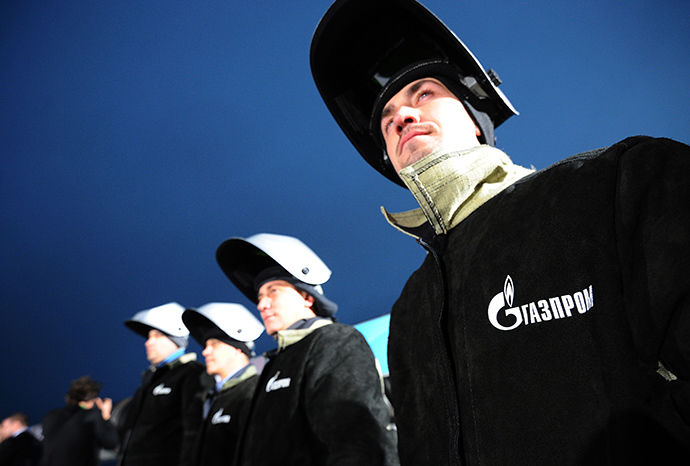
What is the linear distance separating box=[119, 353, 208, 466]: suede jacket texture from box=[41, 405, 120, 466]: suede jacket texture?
928mm

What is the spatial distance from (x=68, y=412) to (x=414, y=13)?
249 inches

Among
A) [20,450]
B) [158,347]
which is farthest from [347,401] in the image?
[20,450]

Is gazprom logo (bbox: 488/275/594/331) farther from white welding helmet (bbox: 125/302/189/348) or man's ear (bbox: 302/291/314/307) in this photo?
white welding helmet (bbox: 125/302/189/348)

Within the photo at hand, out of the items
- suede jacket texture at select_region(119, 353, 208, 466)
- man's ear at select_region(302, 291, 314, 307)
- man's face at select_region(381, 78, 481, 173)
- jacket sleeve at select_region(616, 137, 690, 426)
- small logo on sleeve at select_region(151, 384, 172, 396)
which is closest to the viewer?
jacket sleeve at select_region(616, 137, 690, 426)

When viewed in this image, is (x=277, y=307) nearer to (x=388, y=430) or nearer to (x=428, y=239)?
(x=388, y=430)

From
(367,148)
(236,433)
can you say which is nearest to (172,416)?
(236,433)

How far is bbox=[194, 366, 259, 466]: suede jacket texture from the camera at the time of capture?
352 cm

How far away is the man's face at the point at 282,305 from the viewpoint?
310 cm

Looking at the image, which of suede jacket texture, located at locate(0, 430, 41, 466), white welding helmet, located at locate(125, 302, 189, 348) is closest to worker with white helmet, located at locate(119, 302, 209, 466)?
white welding helmet, located at locate(125, 302, 189, 348)

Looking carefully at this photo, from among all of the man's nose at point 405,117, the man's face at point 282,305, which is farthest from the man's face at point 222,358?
the man's nose at point 405,117

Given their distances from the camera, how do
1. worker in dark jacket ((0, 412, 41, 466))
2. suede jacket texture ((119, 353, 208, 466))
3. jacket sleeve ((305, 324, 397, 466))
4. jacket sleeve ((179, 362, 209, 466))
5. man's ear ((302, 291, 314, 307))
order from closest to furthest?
jacket sleeve ((305, 324, 397, 466)) < man's ear ((302, 291, 314, 307)) < jacket sleeve ((179, 362, 209, 466)) < suede jacket texture ((119, 353, 208, 466)) < worker in dark jacket ((0, 412, 41, 466))

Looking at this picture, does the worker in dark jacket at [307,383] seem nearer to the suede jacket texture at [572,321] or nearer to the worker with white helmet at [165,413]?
A: the suede jacket texture at [572,321]

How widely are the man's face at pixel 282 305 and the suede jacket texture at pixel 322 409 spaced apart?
0.27m

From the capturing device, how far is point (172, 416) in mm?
4648
